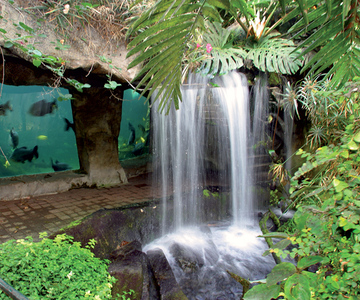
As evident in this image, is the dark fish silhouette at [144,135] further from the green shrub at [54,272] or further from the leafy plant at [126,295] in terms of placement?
the leafy plant at [126,295]

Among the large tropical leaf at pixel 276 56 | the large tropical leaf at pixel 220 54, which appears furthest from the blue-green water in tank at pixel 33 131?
the large tropical leaf at pixel 276 56

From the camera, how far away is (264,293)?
1.29m

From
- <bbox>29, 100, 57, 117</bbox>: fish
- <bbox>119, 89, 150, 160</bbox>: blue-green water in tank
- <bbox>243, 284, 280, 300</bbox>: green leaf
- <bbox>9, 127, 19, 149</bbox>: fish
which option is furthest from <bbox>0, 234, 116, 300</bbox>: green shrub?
<bbox>119, 89, 150, 160</bbox>: blue-green water in tank

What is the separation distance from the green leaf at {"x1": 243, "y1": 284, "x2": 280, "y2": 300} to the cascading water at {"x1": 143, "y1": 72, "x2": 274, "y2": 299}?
2.77 meters

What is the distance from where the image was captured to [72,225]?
3461 millimetres

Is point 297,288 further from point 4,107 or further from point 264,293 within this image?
point 4,107

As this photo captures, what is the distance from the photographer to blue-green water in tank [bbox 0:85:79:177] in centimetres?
757

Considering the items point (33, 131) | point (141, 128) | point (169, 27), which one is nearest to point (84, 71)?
point (169, 27)

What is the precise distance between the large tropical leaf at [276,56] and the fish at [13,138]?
7.42 meters

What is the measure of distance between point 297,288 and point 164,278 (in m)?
2.28

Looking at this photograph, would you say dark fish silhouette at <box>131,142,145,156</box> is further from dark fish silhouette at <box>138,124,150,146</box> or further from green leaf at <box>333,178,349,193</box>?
green leaf at <box>333,178,349,193</box>

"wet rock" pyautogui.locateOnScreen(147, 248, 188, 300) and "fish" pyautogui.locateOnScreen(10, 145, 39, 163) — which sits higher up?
"fish" pyautogui.locateOnScreen(10, 145, 39, 163)

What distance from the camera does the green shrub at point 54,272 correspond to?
222 cm

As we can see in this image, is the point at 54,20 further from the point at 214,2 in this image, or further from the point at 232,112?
the point at 214,2
